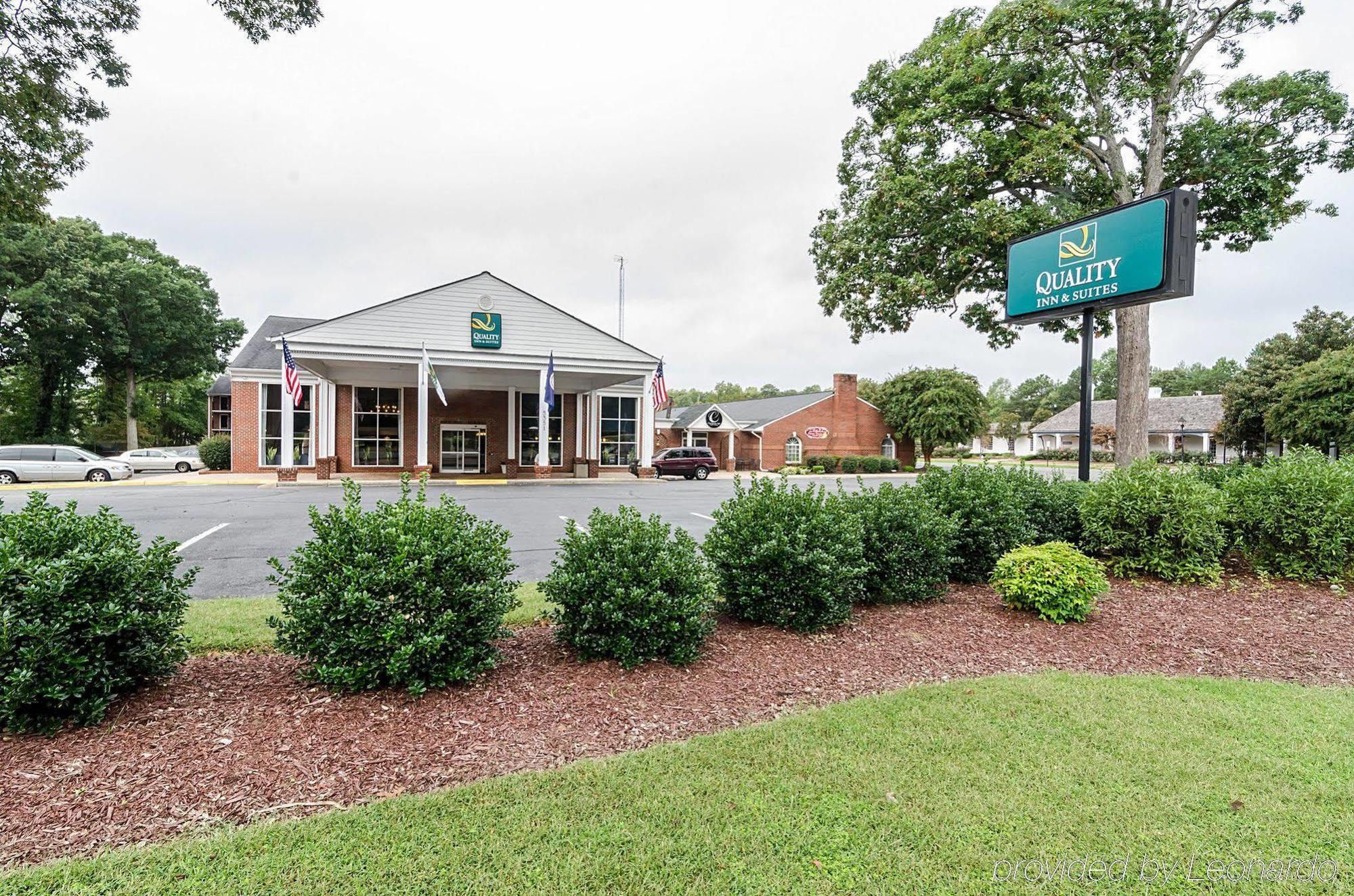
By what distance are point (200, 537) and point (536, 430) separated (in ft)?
56.5

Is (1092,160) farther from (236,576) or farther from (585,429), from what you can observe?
(585,429)

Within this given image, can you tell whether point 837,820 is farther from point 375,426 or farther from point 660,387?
point 375,426

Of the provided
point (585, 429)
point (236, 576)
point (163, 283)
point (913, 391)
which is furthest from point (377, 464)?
point (913, 391)

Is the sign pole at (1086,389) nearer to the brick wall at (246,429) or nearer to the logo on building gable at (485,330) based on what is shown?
the logo on building gable at (485,330)

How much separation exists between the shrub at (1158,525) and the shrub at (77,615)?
27.0 ft

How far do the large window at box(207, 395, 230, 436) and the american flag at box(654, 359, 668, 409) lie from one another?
84.9ft

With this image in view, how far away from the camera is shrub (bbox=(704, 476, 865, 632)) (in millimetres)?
4750

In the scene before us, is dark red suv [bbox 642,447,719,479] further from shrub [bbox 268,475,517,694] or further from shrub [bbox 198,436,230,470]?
shrub [bbox 268,475,517,694]

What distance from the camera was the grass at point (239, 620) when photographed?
4340 millimetres

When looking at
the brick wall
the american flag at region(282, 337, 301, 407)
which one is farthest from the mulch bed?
the brick wall

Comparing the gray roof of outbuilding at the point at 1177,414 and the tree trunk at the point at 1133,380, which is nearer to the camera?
the tree trunk at the point at 1133,380

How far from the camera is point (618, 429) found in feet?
91.0

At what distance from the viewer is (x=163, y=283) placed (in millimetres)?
35250

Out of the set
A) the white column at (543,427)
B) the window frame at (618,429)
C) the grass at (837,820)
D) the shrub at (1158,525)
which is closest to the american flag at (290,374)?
the white column at (543,427)
